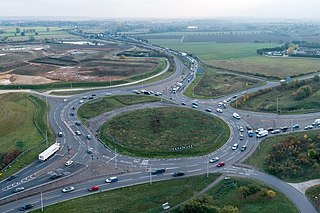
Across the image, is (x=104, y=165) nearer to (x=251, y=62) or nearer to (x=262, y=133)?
(x=262, y=133)

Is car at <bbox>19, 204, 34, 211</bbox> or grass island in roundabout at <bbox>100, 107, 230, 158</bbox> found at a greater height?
grass island in roundabout at <bbox>100, 107, 230, 158</bbox>

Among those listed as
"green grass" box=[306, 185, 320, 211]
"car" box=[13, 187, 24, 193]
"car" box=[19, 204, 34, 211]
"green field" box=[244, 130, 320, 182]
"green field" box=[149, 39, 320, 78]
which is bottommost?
"car" box=[19, 204, 34, 211]

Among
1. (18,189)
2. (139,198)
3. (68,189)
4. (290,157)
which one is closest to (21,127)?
(18,189)

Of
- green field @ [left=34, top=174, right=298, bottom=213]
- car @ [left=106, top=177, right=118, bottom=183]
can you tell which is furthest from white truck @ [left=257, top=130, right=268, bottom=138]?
car @ [left=106, top=177, right=118, bottom=183]

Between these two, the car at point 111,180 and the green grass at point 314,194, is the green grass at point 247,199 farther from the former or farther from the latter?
the car at point 111,180

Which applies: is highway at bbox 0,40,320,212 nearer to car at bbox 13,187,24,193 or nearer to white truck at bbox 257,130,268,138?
car at bbox 13,187,24,193
